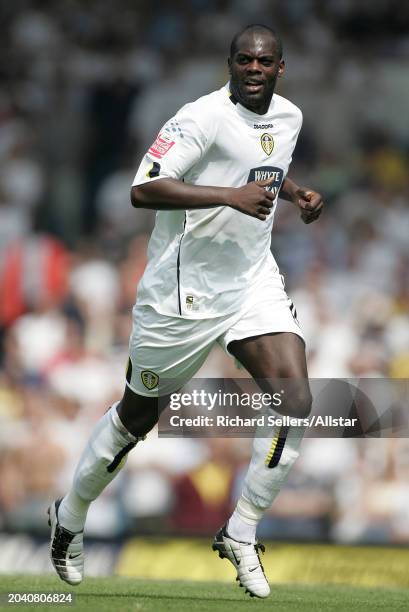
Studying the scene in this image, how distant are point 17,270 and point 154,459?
3.14 metres

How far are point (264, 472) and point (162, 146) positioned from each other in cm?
170

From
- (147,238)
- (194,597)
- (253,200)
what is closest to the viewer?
(253,200)

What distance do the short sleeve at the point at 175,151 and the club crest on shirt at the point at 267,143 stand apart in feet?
1.07

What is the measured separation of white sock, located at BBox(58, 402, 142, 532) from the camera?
6824 millimetres

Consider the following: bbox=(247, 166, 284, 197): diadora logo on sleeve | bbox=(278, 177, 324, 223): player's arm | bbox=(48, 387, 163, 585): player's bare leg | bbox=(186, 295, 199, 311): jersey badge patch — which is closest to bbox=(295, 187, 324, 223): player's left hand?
bbox=(278, 177, 324, 223): player's arm

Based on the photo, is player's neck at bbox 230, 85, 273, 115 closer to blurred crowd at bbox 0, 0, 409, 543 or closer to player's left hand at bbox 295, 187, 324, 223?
player's left hand at bbox 295, 187, 324, 223

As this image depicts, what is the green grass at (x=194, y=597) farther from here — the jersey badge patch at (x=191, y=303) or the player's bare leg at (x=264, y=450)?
the jersey badge patch at (x=191, y=303)

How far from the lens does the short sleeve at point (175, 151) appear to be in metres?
6.27

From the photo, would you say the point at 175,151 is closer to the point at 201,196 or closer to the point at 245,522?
the point at 201,196

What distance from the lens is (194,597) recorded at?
685cm

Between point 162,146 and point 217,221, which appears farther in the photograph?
point 217,221

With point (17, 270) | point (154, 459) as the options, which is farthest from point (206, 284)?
point (17, 270)

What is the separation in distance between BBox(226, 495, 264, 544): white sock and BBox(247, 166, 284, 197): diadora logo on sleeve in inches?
62.4

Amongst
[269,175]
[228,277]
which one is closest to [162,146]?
[269,175]
